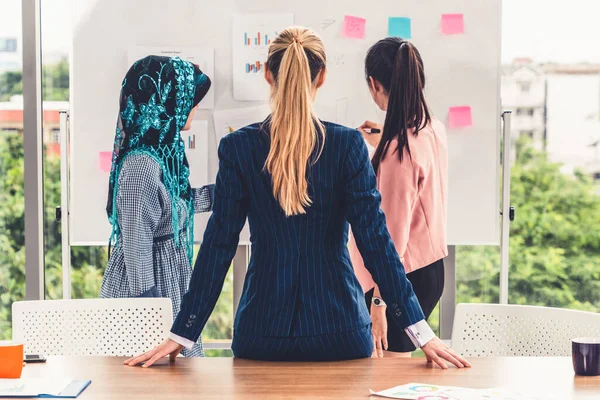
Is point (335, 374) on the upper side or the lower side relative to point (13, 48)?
lower

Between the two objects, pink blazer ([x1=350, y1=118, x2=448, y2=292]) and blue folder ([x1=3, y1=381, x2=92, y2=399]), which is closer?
blue folder ([x1=3, y1=381, x2=92, y2=399])

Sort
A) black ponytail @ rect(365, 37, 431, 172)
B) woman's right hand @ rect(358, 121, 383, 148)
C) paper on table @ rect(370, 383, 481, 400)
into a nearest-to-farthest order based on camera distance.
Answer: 1. paper on table @ rect(370, 383, 481, 400)
2. black ponytail @ rect(365, 37, 431, 172)
3. woman's right hand @ rect(358, 121, 383, 148)

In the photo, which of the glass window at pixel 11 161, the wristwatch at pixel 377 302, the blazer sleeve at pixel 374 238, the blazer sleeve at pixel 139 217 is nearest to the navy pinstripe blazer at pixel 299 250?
the blazer sleeve at pixel 374 238

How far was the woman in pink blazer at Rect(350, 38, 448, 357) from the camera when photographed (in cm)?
259

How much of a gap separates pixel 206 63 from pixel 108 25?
0.44 metres

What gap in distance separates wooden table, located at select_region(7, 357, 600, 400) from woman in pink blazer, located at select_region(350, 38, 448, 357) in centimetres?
77

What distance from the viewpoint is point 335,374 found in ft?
5.65

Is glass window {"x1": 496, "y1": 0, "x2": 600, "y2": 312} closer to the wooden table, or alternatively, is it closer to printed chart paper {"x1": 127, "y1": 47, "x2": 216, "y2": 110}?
printed chart paper {"x1": 127, "y1": 47, "x2": 216, "y2": 110}

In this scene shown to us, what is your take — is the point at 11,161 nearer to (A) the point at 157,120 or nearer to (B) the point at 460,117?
(A) the point at 157,120

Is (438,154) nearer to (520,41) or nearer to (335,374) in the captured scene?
(520,41)

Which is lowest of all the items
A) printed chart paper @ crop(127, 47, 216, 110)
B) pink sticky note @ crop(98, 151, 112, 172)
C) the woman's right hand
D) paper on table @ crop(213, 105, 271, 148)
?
pink sticky note @ crop(98, 151, 112, 172)

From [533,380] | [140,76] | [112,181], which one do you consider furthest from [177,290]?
[533,380]

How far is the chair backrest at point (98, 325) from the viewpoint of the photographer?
2.26 metres

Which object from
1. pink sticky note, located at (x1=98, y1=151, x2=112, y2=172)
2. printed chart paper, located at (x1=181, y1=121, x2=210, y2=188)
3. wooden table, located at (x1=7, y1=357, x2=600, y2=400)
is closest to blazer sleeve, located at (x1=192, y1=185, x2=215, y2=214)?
printed chart paper, located at (x1=181, y1=121, x2=210, y2=188)
